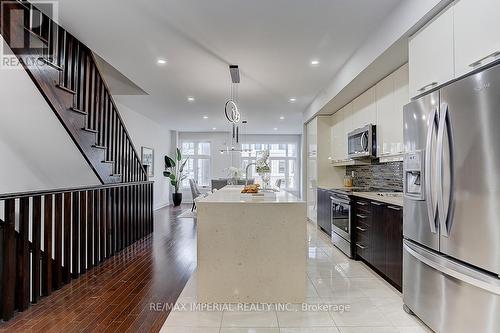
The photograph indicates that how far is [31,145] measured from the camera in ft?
12.1

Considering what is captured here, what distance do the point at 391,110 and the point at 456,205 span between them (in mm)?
2073

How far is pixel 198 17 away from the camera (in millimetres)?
2953

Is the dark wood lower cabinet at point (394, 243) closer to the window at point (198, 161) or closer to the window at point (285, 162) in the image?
the window at point (285, 162)

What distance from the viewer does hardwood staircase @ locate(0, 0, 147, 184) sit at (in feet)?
8.78

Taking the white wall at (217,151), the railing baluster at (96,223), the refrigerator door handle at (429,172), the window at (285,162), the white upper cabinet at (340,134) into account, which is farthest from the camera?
the window at (285,162)

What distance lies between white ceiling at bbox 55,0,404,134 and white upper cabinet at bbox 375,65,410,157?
62 centimetres

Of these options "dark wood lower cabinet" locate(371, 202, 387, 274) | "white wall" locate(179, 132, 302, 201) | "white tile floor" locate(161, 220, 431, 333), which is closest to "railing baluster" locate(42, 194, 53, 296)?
"white tile floor" locate(161, 220, 431, 333)

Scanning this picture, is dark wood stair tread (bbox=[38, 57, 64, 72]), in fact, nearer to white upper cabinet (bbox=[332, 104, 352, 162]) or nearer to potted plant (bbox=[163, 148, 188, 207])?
white upper cabinet (bbox=[332, 104, 352, 162])

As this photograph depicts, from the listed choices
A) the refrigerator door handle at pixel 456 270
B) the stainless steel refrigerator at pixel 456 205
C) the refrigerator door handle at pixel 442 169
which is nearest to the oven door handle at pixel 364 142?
the stainless steel refrigerator at pixel 456 205

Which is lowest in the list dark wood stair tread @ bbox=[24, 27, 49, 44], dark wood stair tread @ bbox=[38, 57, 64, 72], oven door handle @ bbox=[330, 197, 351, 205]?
oven door handle @ bbox=[330, 197, 351, 205]

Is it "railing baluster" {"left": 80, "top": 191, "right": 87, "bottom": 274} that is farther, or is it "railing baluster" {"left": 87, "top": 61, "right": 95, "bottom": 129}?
"railing baluster" {"left": 87, "top": 61, "right": 95, "bottom": 129}

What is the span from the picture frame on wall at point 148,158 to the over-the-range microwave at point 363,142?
19.0 feet

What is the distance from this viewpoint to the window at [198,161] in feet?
38.6

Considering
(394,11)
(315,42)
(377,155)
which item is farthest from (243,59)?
(377,155)
